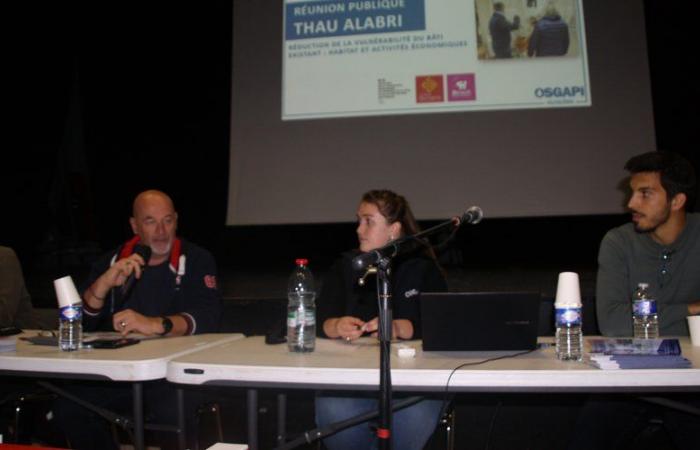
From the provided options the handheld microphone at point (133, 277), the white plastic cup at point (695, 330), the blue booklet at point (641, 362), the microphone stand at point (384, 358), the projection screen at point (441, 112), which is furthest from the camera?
the projection screen at point (441, 112)

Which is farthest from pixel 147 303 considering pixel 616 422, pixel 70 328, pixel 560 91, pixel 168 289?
Result: pixel 560 91

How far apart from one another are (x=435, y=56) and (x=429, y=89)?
17 centimetres

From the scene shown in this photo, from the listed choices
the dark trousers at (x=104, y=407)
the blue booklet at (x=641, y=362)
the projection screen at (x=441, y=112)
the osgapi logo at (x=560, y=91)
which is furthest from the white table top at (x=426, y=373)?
the osgapi logo at (x=560, y=91)

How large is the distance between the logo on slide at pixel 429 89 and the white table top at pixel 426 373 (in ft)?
6.12

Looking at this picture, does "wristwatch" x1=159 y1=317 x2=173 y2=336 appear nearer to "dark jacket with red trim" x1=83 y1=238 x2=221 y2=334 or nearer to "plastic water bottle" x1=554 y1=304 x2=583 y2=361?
"dark jacket with red trim" x1=83 y1=238 x2=221 y2=334

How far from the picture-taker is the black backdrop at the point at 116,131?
4.06 meters

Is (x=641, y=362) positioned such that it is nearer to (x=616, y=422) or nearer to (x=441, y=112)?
(x=616, y=422)

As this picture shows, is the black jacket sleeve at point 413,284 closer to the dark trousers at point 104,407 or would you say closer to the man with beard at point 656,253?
Answer: the man with beard at point 656,253

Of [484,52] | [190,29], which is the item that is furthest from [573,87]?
[190,29]

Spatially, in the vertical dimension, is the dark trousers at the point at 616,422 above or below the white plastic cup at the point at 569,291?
→ below

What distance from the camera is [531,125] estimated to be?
3.12m

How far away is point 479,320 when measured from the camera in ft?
4.94

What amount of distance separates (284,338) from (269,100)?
1850mm

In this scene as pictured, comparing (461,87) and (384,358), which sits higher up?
(461,87)
